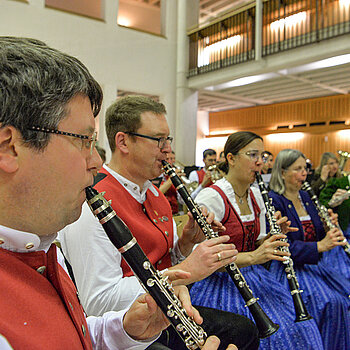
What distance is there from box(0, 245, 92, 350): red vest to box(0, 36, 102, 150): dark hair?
0.29 meters

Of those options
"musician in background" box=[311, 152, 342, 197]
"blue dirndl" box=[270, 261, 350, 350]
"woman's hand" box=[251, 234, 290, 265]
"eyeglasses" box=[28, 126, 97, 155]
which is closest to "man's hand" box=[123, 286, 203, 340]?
"eyeglasses" box=[28, 126, 97, 155]

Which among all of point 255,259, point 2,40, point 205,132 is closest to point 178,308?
point 2,40

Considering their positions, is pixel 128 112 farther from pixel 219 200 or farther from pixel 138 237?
pixel 219 200

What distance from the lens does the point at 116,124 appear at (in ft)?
7.25

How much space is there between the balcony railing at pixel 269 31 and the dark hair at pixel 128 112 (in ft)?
22.2

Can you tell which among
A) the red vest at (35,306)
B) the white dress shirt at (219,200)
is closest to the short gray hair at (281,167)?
the white dress shirt at (219,200)

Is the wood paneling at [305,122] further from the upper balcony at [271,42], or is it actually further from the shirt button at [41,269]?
the shirt button at [41,269]

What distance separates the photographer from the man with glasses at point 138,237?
160cm

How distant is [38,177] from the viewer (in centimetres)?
85

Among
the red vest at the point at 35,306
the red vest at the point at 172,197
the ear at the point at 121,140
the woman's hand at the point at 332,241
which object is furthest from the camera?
the red vest at the point at 172,197

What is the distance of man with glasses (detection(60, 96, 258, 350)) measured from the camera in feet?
5.24

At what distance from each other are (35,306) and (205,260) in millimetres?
930

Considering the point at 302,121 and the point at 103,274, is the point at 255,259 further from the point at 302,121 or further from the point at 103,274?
the point at 302,121

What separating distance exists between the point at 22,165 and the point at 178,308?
0.66m
